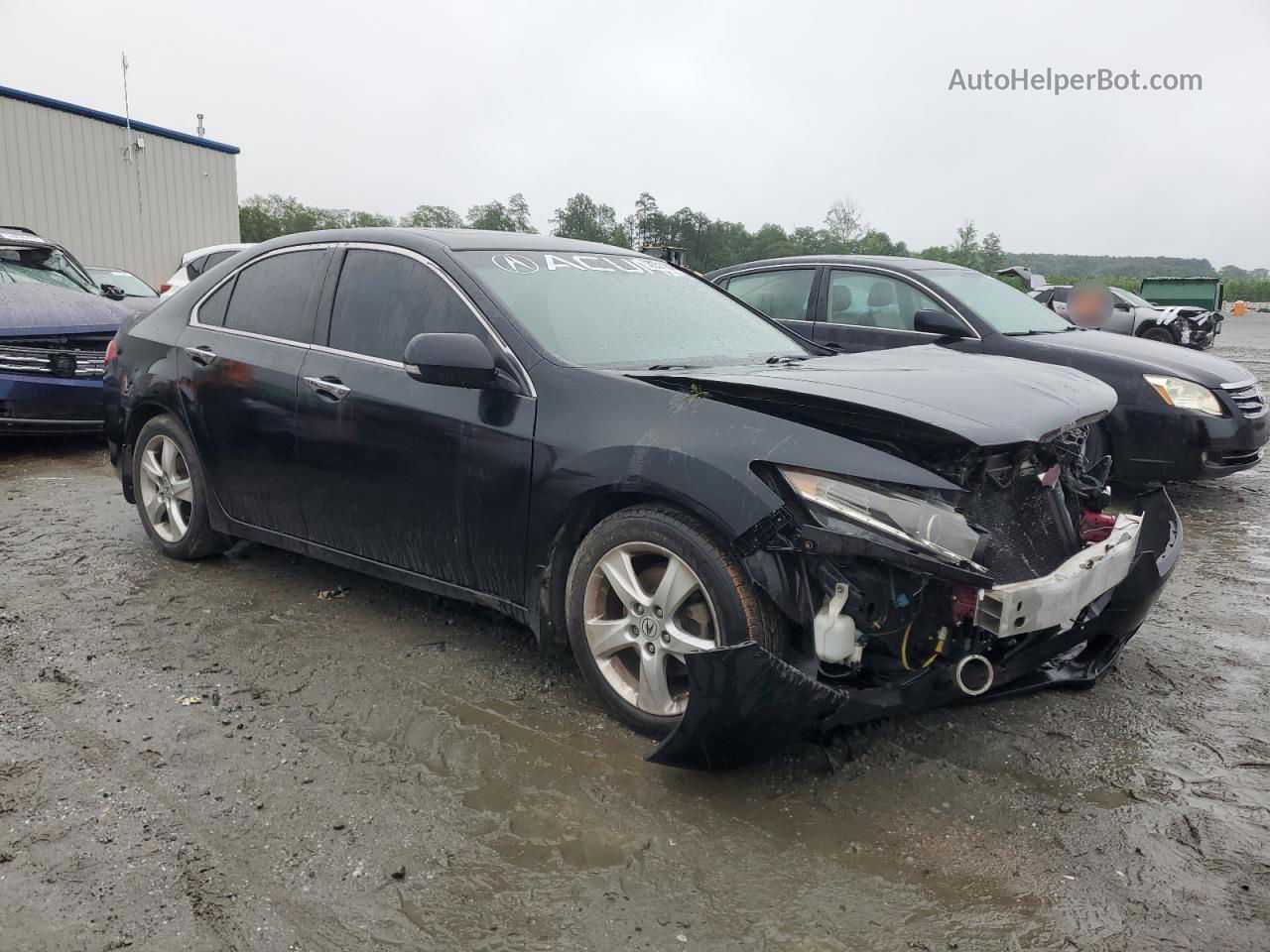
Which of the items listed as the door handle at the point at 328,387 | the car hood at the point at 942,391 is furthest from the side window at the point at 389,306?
the car hood at the point at 942,391

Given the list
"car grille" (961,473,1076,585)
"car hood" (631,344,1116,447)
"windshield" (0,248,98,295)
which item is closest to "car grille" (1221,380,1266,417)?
"car hood" (631,344,1116,447)

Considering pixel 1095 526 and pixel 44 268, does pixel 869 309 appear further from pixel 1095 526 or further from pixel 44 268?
pixel 44 268

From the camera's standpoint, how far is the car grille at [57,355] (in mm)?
6961

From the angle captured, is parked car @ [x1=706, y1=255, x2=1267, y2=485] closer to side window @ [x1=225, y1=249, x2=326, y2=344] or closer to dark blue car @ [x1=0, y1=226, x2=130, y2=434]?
side window @ [x1=225, y1=249, x2=326, y2=344]

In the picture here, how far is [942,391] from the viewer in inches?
115

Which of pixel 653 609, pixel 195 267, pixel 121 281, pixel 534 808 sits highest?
pixel 195 267

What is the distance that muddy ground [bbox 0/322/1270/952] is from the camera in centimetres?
224

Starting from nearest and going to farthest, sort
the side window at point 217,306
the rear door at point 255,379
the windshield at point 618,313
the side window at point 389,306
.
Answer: the windshield at point 618,313 < the side window at point 389,306 < the rear door at point 255,379 < the side window at point 217,306

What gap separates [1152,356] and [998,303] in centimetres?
109

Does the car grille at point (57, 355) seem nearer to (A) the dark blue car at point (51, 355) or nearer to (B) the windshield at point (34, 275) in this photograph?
(A) the dark blue car at point (51, 355)

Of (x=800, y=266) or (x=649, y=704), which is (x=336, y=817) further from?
(x=800, y=266)

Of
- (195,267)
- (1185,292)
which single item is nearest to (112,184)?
(195,267)

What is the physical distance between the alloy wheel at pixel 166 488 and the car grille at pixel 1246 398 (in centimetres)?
601

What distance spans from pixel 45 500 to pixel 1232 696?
251 inches
